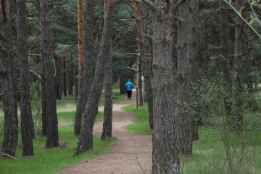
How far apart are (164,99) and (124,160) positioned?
28.3 ft

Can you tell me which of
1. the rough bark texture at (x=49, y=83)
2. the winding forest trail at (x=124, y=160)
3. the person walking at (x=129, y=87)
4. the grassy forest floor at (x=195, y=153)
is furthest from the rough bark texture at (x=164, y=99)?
the person walking at (x=129, y=87)

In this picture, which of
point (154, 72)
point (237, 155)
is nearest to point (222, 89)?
point (237, 155)

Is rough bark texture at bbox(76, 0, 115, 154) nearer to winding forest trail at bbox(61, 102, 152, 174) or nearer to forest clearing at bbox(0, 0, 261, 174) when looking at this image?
forest clearing at bbox(0, 0, 261, 174)

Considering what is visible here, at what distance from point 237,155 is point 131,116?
2393cm

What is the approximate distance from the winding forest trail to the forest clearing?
0.11ft

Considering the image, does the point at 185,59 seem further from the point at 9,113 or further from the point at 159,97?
the point at 159,97

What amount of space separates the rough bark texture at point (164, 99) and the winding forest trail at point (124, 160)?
6.19 feet

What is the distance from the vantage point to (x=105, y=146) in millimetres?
20578

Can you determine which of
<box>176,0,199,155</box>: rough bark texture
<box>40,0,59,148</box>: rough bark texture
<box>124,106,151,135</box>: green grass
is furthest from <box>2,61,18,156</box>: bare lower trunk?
<box>124,106,151,135</box>: green grass

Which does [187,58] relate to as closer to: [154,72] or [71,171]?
[71,171]

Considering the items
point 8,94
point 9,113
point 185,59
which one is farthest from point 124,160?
point 8,94

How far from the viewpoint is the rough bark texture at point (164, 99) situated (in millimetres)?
7680

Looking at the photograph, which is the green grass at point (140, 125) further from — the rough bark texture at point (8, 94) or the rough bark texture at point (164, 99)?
the rough bark texture at point (164, 99)

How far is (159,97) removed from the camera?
7.74 meters
